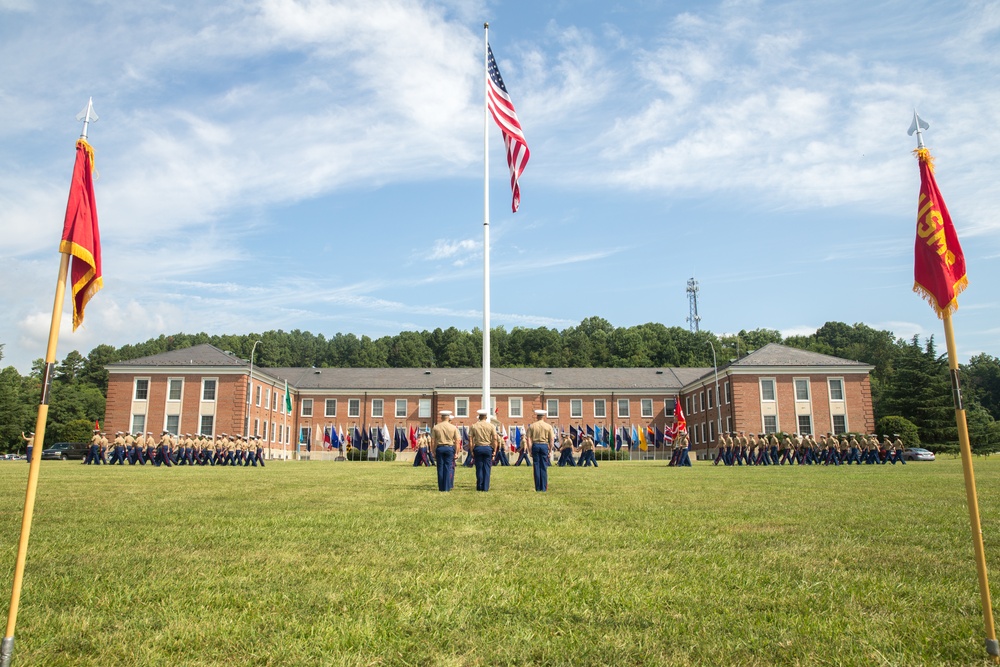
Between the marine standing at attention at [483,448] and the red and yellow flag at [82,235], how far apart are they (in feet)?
33.8

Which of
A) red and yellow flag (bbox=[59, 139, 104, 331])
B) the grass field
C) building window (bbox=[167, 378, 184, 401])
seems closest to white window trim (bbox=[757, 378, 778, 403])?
building window (bbox=[167, 378, 184, 401])

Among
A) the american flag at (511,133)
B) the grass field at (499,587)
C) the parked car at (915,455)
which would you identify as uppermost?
the american flag at (511,133)

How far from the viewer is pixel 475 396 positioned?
69.4 metres

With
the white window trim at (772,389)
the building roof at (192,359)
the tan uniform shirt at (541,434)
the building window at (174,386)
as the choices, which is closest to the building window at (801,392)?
the white window trim at (772,389)

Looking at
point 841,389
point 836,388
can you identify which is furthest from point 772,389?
point 841,389

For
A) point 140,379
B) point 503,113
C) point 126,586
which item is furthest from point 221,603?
point 140,379

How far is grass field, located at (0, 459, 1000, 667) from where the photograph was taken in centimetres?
394

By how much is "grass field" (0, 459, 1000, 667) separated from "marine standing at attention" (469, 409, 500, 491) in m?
5.11

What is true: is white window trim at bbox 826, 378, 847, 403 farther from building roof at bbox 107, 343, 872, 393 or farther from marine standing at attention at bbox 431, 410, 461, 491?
marine standing at attention at bbox 431, 410, 461, 491

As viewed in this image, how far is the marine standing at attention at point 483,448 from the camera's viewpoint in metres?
15.4

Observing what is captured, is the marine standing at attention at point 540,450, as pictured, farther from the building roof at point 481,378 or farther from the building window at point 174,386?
the building roof at point 481,378

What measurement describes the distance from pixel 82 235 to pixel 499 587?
13.8 feet

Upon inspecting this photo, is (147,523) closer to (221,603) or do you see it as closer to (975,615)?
(221,603)

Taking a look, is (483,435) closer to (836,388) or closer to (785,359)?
(785,359)
